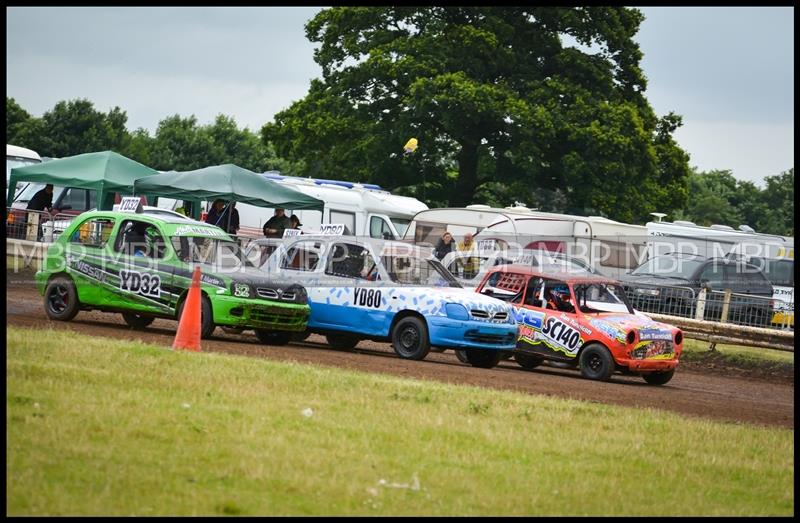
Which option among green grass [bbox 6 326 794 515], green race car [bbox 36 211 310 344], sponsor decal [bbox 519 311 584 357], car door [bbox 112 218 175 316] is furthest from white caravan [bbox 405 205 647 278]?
green grass [bbox 6 326 794 515]

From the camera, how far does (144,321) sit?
18938 millimetres

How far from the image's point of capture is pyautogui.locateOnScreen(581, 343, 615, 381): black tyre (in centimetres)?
1766

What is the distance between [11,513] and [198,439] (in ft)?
8.03

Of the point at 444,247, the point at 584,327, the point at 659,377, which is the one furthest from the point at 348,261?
the point at 444,247

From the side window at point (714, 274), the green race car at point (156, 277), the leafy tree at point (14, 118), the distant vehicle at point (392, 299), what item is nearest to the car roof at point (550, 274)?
the distant vehicle at point (392, 299)

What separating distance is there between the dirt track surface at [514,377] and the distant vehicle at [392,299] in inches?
13.8

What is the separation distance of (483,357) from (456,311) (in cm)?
121

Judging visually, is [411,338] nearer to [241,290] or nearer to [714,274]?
[241,290]

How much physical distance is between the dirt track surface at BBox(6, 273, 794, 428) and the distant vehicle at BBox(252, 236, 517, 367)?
0.35m

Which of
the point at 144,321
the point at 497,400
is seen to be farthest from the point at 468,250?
the point at 497,400

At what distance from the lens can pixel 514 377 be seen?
656 inches

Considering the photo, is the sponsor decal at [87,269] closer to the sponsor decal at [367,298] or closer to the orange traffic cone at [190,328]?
the orange traffic cone at [190,328]

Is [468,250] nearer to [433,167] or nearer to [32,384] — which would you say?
[32,384]

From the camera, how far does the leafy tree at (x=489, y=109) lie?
42000mm
